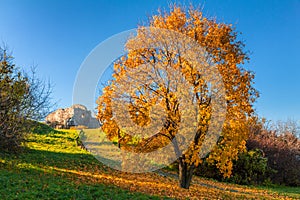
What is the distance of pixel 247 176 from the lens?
54.4 ft

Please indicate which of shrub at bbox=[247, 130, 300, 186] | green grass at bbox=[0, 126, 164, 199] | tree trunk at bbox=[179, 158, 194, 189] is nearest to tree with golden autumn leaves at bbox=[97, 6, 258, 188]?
tree trunk at bbox=[179, 158, 194, 189]

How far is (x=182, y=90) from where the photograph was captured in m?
8.49

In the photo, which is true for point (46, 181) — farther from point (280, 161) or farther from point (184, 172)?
point (280, 161)

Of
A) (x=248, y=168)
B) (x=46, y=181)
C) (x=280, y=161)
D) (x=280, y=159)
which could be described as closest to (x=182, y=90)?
(x=46, y=181)

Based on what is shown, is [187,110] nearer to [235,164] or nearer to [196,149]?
[196,149]

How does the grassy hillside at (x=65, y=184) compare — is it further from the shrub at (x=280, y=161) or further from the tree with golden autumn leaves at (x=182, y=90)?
the shrub at (x=280, y=161)

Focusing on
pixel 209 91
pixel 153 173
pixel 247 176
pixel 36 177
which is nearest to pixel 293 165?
pixel 247 176

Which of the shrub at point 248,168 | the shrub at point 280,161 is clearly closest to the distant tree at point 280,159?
the shrub at point 280,161

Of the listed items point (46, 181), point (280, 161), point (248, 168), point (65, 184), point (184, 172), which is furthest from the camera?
point (280, 161)

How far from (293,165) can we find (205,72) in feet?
47.0

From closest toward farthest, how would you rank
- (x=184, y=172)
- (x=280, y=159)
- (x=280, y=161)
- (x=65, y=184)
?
(x=65, y=184) < (x=184, y=172) < (x=280, y=161) < (x=280, y=159)

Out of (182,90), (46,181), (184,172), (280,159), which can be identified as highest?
(182,90)

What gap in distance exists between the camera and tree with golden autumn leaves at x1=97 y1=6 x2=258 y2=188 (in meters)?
8.52

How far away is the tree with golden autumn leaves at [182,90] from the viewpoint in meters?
8.52
